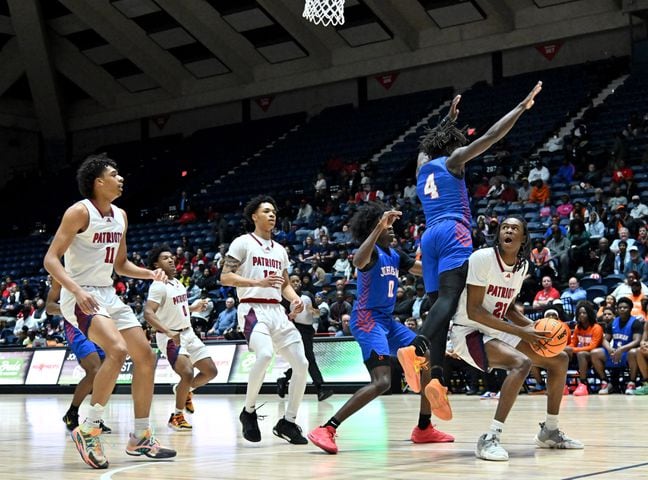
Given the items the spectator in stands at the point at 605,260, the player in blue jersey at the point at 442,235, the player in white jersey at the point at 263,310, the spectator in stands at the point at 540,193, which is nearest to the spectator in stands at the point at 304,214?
the spectator in stands at the point at 540,193

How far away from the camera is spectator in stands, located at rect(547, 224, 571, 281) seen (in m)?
15.5

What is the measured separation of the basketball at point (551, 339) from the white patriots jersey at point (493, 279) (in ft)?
0.84

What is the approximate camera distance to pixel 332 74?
29.0 meters

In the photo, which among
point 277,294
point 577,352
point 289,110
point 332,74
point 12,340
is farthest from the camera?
point 289,110

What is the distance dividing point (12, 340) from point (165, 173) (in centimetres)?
1061

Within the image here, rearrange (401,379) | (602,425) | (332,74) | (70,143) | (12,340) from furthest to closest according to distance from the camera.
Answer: (70,143)
(332,74)
(12,340)
(401,379)
(602,425)

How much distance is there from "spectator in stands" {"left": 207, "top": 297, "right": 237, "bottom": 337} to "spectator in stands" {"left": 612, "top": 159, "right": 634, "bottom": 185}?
7350 millimetres

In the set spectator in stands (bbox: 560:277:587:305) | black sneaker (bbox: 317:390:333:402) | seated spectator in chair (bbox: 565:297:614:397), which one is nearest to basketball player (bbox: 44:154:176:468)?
black sneaker (bbox: 317:390:333:402)

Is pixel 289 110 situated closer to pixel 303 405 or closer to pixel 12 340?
pixel 12 340

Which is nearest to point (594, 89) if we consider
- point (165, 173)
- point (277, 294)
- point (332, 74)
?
point (332, 74)

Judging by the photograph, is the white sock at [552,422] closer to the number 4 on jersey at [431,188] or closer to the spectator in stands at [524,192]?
the number 4 on jersey at [431,188]

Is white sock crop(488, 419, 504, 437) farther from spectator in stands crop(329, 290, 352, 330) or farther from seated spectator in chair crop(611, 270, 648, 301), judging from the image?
spectator in stands crop(329, 290, 352, 330)

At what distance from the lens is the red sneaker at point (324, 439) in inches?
245

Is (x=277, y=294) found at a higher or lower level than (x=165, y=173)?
lower
